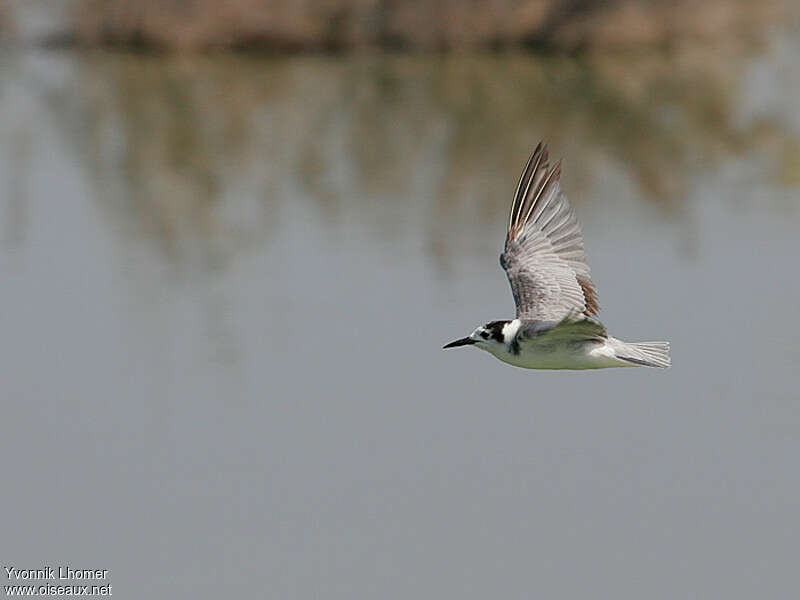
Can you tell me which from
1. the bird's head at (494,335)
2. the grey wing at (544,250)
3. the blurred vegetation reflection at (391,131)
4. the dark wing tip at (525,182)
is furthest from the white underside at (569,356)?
the blurred vegetation reflection at (391,131)

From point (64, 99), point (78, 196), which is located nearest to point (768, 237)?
point (78, 196)

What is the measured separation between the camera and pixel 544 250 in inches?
343

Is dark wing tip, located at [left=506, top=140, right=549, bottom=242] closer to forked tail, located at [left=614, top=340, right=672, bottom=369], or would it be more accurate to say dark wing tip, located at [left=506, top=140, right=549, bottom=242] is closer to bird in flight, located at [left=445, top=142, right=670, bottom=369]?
bird in flight, located at [left=445, top=142, right=670, bottom=369]

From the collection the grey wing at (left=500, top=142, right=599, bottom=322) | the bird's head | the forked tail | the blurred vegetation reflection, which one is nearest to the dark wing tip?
the grey wing at (left=500, top=142, right=599, bottom=322)

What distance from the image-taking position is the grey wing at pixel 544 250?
8.47m

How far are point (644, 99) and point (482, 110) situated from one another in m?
1.87

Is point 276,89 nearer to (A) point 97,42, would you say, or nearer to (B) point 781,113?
(A) point 97,42

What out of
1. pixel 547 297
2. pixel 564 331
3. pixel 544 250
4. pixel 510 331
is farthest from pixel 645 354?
pixel 544 250

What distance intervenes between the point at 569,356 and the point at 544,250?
1.06 metres

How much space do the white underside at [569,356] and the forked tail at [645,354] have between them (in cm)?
4

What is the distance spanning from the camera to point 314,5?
20.9 metres

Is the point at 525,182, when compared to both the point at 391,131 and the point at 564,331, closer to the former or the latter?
the point at 564,331

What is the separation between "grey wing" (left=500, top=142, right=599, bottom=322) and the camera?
27.8ft

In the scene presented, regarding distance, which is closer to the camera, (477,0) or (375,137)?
(375,137)
